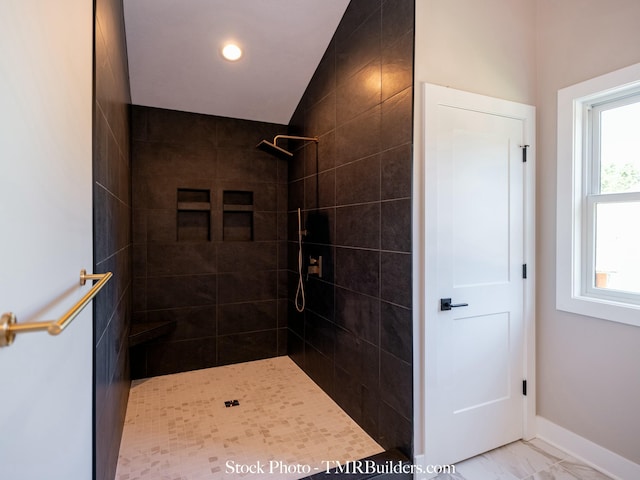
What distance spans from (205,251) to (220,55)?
177cm

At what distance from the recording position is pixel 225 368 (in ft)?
10.8

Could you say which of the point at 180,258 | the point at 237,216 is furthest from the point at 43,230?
the point at 237,216

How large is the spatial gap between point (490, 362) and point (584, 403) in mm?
560

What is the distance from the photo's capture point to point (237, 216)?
3.52 meters

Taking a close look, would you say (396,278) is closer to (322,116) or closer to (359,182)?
(359,182)

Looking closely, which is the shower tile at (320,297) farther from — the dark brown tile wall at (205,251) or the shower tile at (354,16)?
the shower tile at (354,16)

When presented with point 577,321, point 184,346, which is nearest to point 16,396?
point 577,321

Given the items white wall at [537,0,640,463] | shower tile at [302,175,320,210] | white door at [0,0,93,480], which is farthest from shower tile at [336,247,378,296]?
white door at [0,0,93,480]

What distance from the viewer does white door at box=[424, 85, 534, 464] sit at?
6.07 feet

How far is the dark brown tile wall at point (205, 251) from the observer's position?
3070 mm

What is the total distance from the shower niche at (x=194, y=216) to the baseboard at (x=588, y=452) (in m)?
3.13

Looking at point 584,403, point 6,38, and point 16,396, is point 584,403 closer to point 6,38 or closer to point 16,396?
point 16,396

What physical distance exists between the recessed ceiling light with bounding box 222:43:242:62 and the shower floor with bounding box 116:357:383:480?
110 inches

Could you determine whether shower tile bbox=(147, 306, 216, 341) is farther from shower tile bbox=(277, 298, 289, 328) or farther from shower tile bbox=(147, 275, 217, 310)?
shower tile bbox=(277, 298, 289, 328)
